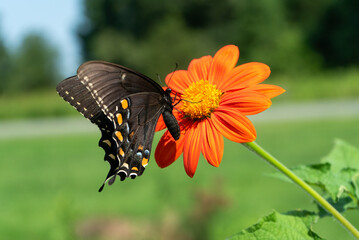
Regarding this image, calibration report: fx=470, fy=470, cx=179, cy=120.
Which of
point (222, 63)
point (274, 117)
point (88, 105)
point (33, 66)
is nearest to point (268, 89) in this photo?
point (222, 63)

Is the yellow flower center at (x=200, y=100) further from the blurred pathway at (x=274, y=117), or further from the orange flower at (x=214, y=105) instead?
the blurred pathway at (x=274, y=117)

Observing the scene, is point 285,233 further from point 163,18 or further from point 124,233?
point 163,18

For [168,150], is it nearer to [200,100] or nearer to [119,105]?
[200,100]

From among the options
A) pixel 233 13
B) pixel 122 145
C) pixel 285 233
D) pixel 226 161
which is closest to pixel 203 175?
pixel 226 161

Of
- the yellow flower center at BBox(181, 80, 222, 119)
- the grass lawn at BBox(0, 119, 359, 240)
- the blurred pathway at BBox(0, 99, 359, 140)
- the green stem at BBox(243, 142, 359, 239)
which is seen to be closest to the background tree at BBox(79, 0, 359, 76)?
the blurred pathway at BBox(0, 99, 359, 140)

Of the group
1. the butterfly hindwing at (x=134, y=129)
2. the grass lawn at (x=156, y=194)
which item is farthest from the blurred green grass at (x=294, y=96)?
the butterfly hindwing at (x=134, y=129)

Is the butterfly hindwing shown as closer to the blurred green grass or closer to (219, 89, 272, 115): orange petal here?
(219, 89, 272, 115): orange petal

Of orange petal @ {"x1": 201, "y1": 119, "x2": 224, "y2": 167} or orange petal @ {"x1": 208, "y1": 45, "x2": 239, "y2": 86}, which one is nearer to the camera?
→ orange petal @ {"x1": 201, "y1": 119, "x2": 224, "y2": 167}
